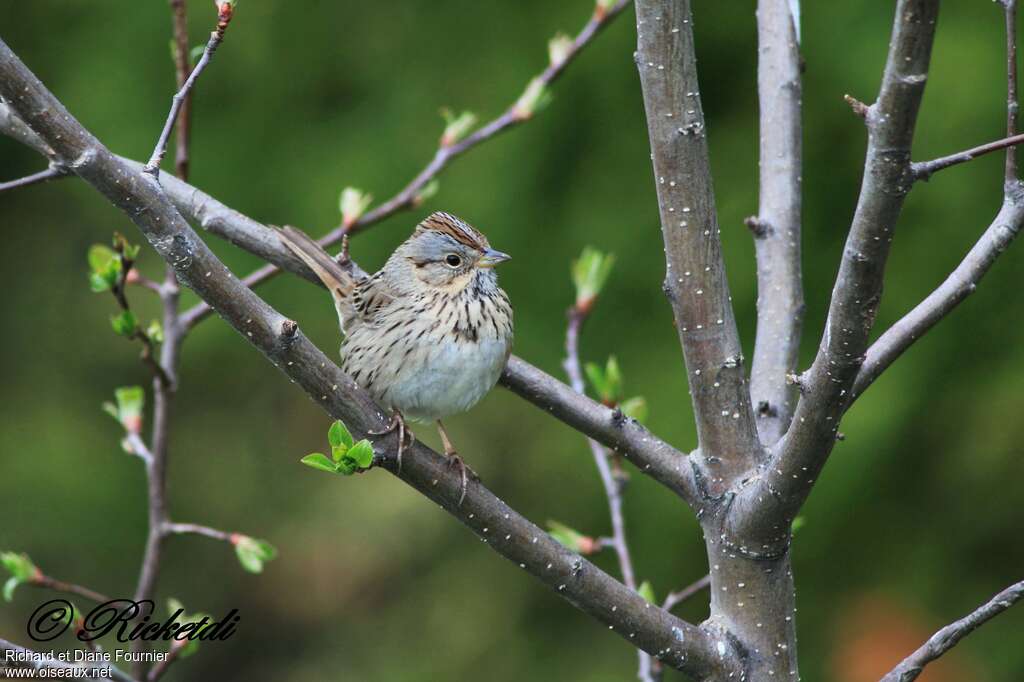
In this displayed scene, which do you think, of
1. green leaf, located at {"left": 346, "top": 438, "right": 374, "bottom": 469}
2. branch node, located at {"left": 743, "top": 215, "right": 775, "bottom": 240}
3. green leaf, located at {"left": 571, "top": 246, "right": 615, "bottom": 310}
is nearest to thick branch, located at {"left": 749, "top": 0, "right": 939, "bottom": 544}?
green leaf, located at {"left": 346, "top": 438, "right": 374, "bottom": 469}

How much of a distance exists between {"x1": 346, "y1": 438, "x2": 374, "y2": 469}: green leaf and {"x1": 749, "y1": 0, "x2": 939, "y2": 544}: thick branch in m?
0.62

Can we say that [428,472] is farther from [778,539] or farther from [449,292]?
[449,292]

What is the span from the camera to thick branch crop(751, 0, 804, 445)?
2328 mm

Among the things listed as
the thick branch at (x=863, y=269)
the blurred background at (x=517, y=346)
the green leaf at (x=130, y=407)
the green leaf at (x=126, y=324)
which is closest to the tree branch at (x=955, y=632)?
the thick branch at (x=863, y=269)

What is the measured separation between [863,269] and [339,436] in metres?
0.82

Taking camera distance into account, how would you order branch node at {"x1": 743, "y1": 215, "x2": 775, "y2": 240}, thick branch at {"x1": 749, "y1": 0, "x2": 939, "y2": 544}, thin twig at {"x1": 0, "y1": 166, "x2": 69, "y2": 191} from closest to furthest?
1. thick branch at {"x1": 749, "y1": 0, "x2": 939, "y2": 544}
2. thin twig at {"x1": 0, "y1": 166, "x2": 69, "y2": 191}
3. branch node at {"x1": 743, "y1": 215, "x2": 775, "y2": 240}

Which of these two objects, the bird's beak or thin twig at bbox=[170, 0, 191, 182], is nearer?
thin twig at bbox=[170, 0, 191, 182]

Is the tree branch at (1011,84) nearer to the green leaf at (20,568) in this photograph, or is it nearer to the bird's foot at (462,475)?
the bird's foot at (462,475)

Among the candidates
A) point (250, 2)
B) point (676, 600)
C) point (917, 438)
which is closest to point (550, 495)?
point (917, 438)

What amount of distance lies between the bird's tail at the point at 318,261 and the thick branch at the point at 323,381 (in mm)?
714

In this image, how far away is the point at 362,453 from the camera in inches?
70.8

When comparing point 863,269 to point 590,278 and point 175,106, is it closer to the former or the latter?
point 175,106

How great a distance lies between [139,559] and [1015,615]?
3166 mm

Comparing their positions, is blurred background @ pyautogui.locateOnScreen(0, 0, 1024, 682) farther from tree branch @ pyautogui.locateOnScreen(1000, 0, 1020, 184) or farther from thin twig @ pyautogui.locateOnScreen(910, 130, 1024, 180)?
thin twig @ pyautogui.locateOnScreen(910, 130, 1024, 180)
